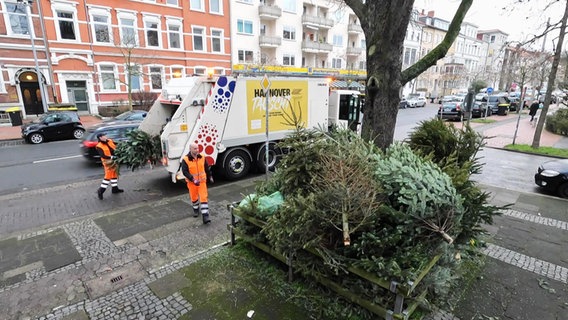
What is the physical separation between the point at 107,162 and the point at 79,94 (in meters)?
20.6

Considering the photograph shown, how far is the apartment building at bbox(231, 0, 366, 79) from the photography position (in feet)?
99.5

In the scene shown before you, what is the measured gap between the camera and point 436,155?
552cm

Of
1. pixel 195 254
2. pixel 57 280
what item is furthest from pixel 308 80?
pixel 57 280

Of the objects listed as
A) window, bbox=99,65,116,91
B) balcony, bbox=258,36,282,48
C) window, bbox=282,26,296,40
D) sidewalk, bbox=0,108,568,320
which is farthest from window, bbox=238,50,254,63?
sidewalk, bbox=0,108,568,320

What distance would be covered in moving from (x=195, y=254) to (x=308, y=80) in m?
6.78

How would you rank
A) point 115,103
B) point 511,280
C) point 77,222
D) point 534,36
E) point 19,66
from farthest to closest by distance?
point 115,103, point 19,66, point 534,36, point 77,222, point 511,280

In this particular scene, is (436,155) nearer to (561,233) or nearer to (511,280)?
(511,280)

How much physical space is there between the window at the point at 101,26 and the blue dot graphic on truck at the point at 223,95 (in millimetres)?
21099

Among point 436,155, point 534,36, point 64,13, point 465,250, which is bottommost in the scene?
point 465,250

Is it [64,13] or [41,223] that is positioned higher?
[64,13]

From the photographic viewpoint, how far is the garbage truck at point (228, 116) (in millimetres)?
7504

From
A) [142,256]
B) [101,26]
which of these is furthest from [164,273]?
[101,26]

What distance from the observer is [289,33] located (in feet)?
112

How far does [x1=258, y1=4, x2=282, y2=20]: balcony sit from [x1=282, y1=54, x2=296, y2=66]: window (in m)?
4.21
